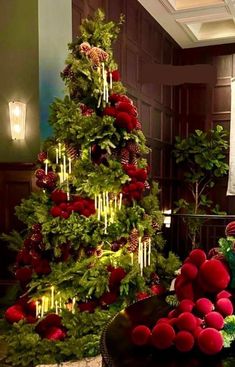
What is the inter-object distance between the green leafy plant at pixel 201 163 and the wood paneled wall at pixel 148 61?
0.23 m

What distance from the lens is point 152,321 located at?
4.32 feet

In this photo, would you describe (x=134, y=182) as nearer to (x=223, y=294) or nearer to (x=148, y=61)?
(x=223, y=294)

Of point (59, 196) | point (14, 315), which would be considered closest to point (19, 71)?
point (59, 196)

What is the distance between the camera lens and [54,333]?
8.29 ft

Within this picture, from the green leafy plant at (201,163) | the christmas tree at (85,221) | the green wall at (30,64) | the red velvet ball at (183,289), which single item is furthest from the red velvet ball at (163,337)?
the green leafy plant at (201,163)

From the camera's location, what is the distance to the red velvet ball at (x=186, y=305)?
117cm

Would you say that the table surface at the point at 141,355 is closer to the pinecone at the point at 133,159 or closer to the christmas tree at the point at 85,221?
the christmas tree at the point at 85,221

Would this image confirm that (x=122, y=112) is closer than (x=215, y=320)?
No

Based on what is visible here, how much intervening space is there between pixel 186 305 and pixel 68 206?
1.59m

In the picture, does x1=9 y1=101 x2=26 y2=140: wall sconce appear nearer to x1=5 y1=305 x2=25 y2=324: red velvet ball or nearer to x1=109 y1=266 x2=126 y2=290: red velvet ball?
x1=5 y1=305 x2=25 y2=324: red velvet ball

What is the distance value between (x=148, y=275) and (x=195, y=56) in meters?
4.77

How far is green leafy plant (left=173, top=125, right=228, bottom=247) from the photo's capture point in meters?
6.13

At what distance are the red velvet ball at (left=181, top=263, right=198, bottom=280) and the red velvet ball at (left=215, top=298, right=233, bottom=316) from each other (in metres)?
0.10

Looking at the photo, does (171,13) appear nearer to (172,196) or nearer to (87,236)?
(172,196)
